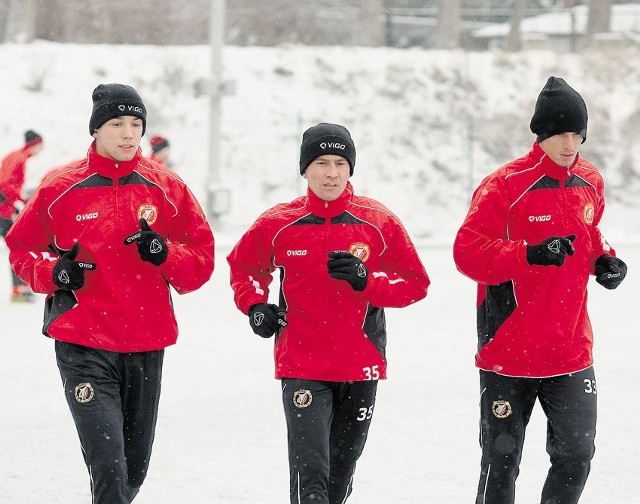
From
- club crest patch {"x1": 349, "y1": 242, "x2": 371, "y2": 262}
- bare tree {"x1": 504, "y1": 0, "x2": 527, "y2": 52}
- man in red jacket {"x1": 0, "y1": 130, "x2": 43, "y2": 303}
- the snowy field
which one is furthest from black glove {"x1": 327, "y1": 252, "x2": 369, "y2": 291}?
bare tree {"x1": 504, "y1": 0, "x2": 527, "y2": 52}

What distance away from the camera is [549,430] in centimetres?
511

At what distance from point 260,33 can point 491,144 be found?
10353 mm

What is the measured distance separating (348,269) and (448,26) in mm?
31205

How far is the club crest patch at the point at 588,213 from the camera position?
5.18 m

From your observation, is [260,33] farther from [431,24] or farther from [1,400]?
[1,400]

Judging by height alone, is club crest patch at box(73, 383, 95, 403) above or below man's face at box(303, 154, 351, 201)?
below

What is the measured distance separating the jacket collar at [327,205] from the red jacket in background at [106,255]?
0.49 meters

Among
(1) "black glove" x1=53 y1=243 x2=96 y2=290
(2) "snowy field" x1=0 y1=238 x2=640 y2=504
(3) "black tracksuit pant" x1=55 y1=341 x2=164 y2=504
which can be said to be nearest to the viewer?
(3) "black tracksuit pant" x1=55 y1=341 x2=164 y2=504

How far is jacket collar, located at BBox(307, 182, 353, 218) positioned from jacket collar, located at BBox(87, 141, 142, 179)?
0.74 metres

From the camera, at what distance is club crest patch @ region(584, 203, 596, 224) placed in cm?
518

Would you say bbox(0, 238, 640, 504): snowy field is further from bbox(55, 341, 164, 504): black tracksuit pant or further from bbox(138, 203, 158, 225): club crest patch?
bbox(138, 203, 158, 225): club crest patch

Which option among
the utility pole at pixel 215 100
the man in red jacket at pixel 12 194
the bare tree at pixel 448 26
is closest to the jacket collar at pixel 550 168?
the man in red jacket at pixel 12 194

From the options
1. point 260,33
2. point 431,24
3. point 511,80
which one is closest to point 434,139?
point 511,80

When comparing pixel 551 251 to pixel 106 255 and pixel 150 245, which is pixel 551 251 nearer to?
pixel 150 245
